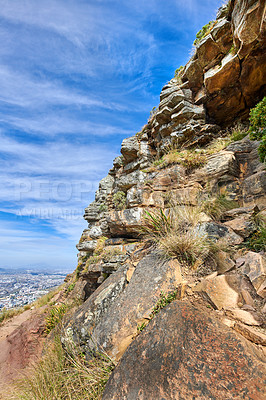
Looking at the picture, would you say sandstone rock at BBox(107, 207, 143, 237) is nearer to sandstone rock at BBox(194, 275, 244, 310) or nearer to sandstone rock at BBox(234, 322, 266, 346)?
sandstone rock at BBox(194, 275, 244, 310)

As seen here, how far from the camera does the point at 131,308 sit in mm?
2895

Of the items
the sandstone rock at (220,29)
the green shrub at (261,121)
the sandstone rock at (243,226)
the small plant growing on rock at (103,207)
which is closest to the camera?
the sandstone rock at (243,226)

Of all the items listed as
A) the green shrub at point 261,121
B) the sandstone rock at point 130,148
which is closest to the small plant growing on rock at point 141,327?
the green shrub at point 261,121

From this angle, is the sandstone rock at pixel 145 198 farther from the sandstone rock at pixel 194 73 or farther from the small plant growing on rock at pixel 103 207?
the sandstone rock at pixel 194 73

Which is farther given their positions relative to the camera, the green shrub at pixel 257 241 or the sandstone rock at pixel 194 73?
the sandstone rock at pixel 194 73

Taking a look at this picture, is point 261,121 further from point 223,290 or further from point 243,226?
point 223,290

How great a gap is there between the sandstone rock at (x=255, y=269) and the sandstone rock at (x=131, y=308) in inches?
42.3

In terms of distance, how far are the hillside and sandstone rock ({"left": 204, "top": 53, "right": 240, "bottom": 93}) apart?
44mm

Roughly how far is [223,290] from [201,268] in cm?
67

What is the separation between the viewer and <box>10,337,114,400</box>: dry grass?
8.08ft

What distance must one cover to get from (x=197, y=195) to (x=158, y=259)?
3.71 meters

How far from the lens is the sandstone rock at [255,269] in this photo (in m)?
2.50

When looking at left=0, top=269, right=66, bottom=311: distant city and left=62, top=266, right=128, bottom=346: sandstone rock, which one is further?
left=0, top=269, right=66, bottom=311: distant city

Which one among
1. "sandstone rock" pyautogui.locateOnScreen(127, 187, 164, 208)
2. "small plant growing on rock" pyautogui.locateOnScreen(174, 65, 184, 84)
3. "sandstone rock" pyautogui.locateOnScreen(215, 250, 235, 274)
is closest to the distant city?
"sandstone rock" pyautogui.locateOnScreen(127, 187, 164, 208)
